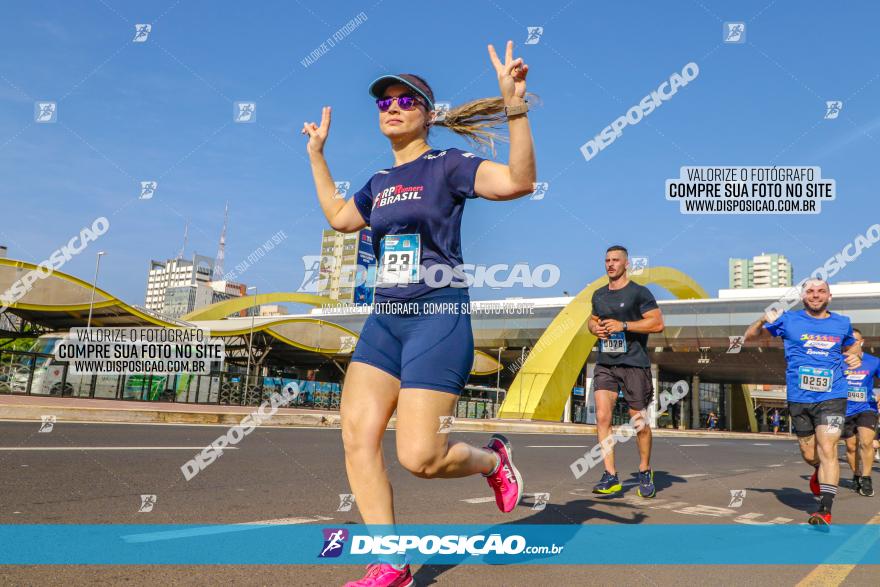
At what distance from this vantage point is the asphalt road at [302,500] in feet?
9.50

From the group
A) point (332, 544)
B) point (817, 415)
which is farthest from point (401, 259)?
point (817, 415)

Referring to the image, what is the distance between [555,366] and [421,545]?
33638mm

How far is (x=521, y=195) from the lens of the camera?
2.75m

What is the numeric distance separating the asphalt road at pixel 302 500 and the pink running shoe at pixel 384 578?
8.7 inches

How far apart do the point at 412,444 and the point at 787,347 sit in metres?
4.57

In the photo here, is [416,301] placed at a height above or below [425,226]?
below

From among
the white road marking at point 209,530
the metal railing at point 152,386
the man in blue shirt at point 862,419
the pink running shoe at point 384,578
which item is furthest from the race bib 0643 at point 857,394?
the metal railing at point 152,386

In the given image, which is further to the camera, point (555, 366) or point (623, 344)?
point (555, 366)

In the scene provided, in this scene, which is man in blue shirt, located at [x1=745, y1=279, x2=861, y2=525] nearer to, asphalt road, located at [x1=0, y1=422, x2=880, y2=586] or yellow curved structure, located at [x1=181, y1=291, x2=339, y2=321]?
asphalt road, located at [x1=0, y1=422, x2=880, y2=586]

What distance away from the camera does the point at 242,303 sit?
63.3 m

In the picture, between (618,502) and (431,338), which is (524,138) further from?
(618,502)

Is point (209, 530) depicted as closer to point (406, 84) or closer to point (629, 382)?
point (406, 84)

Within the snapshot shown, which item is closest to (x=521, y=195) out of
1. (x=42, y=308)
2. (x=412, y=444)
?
(x=412, y=444)

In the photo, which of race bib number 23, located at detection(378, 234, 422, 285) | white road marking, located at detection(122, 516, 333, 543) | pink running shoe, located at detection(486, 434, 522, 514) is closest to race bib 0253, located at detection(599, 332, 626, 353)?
pink running shoe, located at detection(486, 434, 522, 514)
